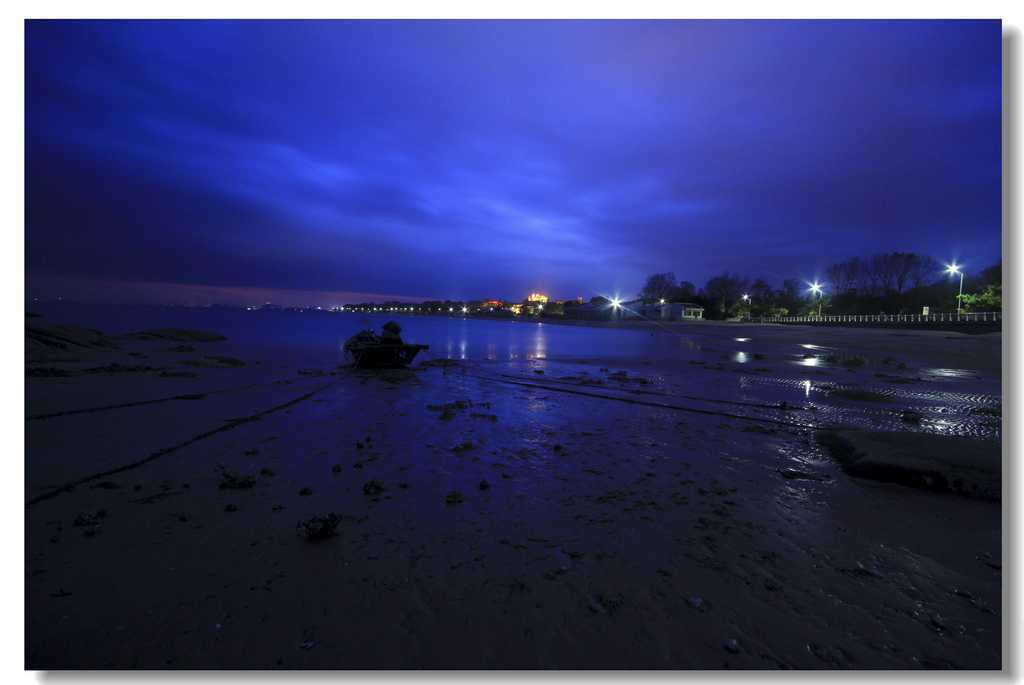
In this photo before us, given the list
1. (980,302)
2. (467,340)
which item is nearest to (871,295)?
(980,302)

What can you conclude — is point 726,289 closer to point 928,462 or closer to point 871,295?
point 871,295

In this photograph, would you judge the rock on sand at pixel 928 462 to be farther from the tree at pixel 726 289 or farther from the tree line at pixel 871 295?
the tree at pixel 726 289

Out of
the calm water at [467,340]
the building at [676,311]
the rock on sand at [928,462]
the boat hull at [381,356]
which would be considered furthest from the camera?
the building at [676,311]

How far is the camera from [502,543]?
13.1 ft

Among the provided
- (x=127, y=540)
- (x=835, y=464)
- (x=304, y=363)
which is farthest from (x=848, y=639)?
(x=304, y=363)

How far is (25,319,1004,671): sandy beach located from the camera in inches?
107

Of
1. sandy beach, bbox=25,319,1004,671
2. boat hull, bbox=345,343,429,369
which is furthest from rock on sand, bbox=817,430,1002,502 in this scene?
boat hull, bbox=345,343,429,369

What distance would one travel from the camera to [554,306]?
196 meters

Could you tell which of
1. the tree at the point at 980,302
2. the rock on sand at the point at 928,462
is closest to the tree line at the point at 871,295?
the tree at the point at 980,302

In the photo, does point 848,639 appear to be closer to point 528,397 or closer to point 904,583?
point 904,583

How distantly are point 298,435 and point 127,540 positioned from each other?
392cm

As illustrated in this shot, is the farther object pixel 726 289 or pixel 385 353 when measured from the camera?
pixel 726 289

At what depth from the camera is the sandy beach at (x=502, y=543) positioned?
8.89 ft

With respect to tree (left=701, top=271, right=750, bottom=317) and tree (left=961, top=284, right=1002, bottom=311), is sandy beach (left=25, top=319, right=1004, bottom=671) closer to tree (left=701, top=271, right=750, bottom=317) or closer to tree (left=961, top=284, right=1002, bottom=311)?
tree (left=961, top=284, right=1002, bottom=311)
